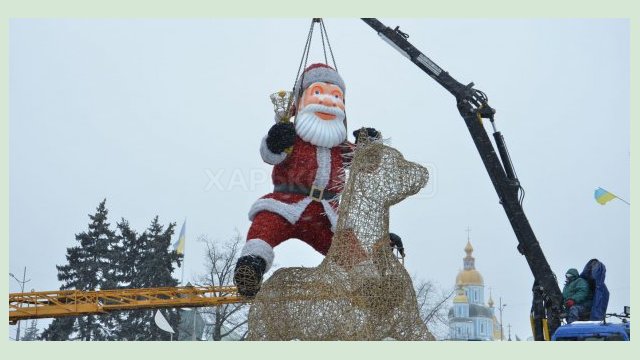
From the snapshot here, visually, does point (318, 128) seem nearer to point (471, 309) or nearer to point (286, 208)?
point (286, 208)

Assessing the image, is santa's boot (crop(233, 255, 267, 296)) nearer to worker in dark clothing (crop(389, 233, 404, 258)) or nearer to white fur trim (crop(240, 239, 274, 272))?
white fur trim (crop(240, 239, 274, 272))

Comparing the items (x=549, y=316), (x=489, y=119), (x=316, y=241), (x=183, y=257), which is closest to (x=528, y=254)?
(x=549, y=316)

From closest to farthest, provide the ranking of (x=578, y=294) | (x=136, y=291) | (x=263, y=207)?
(x=578, y=294) → (x=263, y=207) → (x=136, y=291)

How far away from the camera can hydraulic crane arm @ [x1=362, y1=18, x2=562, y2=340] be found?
7305 millimetres

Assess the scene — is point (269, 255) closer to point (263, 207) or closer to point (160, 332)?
point (263, 207)

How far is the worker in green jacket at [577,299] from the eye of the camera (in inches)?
267

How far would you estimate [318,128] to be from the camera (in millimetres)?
8242

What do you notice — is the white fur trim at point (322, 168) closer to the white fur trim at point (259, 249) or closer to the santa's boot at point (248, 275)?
the white fur trim at point (259, 249)

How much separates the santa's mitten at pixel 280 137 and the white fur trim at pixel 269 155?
43 mm

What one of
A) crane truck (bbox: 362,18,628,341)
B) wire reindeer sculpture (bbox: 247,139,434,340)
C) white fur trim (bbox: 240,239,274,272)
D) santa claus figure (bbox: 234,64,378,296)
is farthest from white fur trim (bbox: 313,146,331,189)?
crane truck (bbox: 362,18,628,341)

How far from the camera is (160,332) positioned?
14984mm

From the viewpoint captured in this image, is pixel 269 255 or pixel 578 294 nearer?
pixel 578 294

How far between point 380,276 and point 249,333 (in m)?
1.50

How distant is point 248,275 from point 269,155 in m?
1.24
